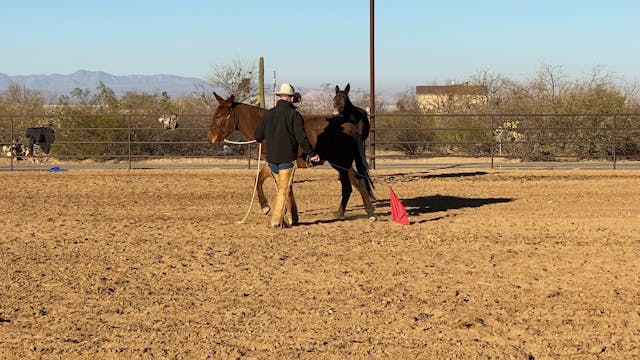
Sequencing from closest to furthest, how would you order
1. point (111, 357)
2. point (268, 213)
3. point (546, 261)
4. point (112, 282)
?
1. point (111, 357)
2. point (112, 282)
3. point (546, 261)
4. point (268, 213)

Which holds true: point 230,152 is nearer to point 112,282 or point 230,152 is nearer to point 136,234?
point 136,234

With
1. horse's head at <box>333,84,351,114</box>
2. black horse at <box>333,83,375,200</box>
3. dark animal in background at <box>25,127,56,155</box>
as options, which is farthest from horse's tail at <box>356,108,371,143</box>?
dark animal in background at <box>25,127,56,155</box>

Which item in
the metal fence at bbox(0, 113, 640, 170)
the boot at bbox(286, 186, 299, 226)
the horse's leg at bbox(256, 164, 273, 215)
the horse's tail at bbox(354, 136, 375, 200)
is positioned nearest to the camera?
the boot at bbox(286, 186, 299, 226)

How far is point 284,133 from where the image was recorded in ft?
32.7

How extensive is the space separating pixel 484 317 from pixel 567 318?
62 centimetres

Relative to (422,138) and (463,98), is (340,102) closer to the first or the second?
(422,138)

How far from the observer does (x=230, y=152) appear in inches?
1109

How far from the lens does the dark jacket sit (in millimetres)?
9898

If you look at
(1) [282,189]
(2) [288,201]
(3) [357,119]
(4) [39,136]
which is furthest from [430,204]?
(4) [39,136]

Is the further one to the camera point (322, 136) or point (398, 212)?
point (322, 136)

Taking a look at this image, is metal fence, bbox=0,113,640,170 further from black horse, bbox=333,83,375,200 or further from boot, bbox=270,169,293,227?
boot, bbox=270,169,293,227

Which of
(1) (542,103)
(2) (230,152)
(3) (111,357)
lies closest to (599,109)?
(1) (542,103)

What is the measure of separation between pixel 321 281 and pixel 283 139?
3.10 metres

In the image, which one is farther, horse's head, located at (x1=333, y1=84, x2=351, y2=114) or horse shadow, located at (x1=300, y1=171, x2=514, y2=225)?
horse's head, located at (x1=333, y1=84, x2=351, y2=114)
